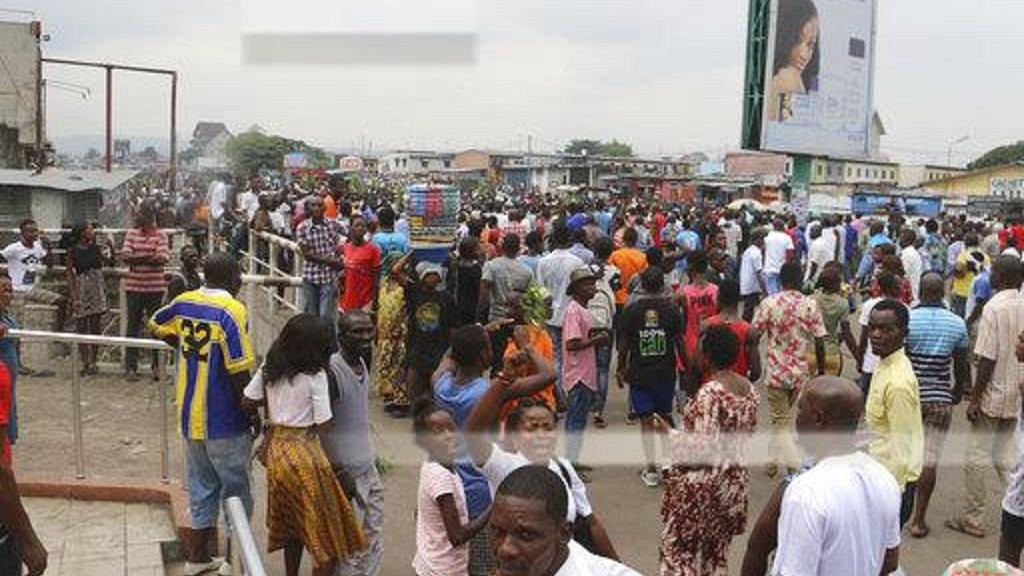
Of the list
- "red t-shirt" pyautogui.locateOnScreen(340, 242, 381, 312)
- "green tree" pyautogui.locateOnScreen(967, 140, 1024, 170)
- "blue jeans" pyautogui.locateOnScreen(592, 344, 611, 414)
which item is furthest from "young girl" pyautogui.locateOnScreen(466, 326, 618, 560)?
"green tree" pyautogui.locateOnScreen(967, 140, 1024, 170)

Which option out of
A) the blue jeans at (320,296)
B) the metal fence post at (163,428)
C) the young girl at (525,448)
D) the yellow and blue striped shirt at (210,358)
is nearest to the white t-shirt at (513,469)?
the young girl at (525,448)

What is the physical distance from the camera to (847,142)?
2106cm

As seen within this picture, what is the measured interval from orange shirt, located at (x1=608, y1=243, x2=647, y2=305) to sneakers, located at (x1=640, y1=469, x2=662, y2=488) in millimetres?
2302

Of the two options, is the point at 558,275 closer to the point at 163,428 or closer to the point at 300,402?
the point at 163,428

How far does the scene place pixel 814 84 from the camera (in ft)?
62.1

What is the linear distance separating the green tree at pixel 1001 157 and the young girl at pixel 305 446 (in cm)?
5960

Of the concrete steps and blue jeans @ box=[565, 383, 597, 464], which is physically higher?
blue jeans @ box=[565, 383, 597, 464]

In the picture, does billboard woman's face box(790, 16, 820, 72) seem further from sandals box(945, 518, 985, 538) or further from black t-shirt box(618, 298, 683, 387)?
sandals box(945, 518, 985, 538)

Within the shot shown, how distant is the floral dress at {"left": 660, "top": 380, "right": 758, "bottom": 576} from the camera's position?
3787mm

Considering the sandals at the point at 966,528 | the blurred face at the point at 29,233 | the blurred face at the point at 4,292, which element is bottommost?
the sandals at the point at 966,528

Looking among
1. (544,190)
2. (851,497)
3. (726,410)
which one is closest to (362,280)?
(726,410)

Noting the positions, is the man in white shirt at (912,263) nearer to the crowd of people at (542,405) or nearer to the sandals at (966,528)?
the crowd of people at (542,405)

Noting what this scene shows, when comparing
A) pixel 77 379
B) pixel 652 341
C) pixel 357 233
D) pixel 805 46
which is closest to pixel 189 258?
pixel 357 233

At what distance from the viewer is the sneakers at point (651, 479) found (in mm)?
5633
